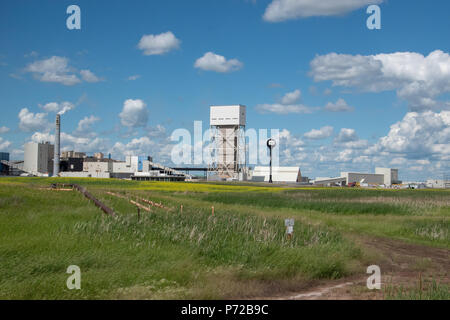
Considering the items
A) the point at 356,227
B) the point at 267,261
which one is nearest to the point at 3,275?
the point at 267,261

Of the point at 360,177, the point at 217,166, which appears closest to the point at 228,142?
the point at 217,166

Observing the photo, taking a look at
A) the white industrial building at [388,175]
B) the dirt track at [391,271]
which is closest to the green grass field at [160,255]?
the dirt track at [391,271]

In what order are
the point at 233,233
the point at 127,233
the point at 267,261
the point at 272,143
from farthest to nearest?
1. the point at 272,143
2. the point at 233,233
3. the point at 127,233
4. the point at 267,261

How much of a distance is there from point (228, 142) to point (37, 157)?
2257 inches

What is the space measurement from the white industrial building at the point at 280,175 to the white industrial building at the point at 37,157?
6418 centimetres

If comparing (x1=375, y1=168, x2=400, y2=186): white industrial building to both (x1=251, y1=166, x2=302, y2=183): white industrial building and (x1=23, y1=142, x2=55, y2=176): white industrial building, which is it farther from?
(x1=23, y1=142, x2=55, y2=176): white industrial building

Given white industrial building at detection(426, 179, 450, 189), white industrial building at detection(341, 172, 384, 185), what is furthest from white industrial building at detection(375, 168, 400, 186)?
white industrial building at detection(426, 179, 450, 189)

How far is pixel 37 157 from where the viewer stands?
143750 millimetres

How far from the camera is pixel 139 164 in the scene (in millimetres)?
155125

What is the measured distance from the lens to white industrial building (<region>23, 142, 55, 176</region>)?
14375 centimetres

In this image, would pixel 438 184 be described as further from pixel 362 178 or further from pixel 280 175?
pixel 280 175

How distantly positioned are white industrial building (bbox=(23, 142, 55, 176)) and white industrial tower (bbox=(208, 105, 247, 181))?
50.7 m
